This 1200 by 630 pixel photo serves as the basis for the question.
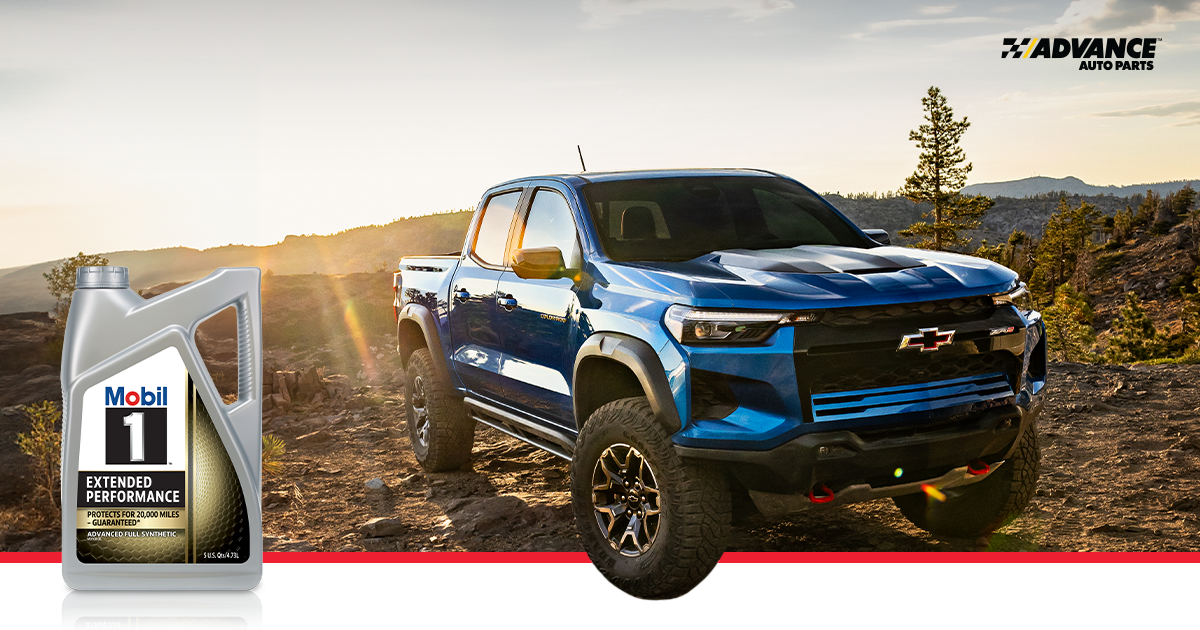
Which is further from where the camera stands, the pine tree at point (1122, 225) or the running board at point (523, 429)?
the pine tree at point (1122, 225)

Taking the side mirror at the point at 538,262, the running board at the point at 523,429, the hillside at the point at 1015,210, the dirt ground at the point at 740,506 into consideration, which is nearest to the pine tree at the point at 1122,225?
the hillside at the point at 1015,210

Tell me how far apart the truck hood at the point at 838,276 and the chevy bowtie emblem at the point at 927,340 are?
0.46ft

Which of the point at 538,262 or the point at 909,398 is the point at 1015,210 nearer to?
the point at 538,262

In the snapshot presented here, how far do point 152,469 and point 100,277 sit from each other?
73cm

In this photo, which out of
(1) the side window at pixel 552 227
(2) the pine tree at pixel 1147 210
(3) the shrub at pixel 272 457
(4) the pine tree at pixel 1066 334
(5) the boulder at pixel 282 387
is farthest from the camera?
(2) the pine tree at pixel 1147 210

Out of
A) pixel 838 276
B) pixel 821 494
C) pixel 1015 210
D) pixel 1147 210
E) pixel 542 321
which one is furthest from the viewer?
pixel 1015 210

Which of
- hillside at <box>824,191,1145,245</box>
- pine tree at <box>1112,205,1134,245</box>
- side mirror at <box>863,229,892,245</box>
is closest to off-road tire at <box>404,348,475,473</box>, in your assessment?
side mirror at <box>863,229,892,245</box>

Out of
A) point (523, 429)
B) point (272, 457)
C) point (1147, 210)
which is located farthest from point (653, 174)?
point (1147, 210)

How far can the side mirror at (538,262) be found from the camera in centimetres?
453

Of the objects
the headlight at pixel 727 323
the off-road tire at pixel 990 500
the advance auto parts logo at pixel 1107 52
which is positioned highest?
the advance auto parts logo at pixel 1107 52

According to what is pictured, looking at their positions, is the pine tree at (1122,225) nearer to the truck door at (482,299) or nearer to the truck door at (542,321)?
the truck door at (482,299)

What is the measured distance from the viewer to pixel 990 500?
4.66 meters

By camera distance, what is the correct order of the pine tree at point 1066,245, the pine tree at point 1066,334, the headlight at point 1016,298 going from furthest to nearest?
the pine tree at point 1066,245 < the pine tree at point 1066,334 < the headlight at point 1016,298

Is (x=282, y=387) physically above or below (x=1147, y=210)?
below
